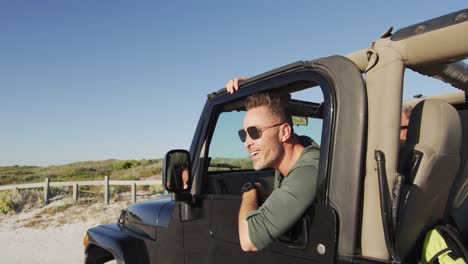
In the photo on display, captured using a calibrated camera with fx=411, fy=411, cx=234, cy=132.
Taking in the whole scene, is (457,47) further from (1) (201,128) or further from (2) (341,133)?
(1) (201,128)

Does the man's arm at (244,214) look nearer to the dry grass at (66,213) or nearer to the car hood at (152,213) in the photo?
the car hood at (152,213)

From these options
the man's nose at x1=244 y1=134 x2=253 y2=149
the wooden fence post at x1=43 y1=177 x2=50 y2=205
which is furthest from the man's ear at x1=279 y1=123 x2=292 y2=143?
the wooden fence post at x1=43 y1=177 x2=50 y2=205

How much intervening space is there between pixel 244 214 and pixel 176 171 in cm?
64

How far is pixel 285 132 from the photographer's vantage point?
6.85 feet

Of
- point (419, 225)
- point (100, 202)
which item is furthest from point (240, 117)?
point (100, 202)

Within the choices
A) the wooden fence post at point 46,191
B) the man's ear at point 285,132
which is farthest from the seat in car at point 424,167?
the wooden fence post at point 46,191

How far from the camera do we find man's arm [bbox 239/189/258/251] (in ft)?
6.01

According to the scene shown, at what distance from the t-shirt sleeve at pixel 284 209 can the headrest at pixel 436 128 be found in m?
0.45

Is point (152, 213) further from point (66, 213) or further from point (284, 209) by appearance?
point (66, 213)

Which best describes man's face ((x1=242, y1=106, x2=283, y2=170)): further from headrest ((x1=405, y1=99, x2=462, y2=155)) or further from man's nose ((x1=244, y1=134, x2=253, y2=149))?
headrest ((x1=405, y1=99, x2=462, y2=155))

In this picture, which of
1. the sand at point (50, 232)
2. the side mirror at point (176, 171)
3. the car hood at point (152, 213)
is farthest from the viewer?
the sand at point (50, 232)

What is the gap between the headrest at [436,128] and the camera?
1601mm

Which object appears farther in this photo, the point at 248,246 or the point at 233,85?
the point at 233,85

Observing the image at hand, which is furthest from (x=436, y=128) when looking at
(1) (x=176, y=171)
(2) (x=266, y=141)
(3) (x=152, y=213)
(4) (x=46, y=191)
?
(4) (x=46, y=191)
